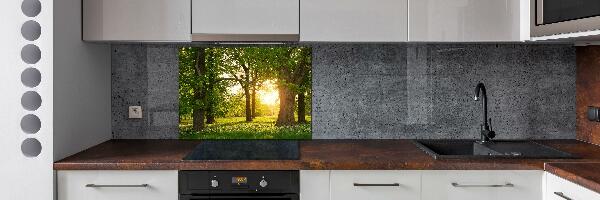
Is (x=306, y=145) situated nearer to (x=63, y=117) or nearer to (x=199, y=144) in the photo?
(x=199, y=144)

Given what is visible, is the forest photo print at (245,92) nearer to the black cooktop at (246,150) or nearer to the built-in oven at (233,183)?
the black cooktop at (246,150)

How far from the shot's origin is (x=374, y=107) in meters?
3.10

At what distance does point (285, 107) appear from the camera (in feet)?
10.4

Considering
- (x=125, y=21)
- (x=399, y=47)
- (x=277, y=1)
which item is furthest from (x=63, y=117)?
(x=399, y=47)

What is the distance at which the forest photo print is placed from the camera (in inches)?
122

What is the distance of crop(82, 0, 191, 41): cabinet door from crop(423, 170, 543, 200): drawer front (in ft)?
4.17
